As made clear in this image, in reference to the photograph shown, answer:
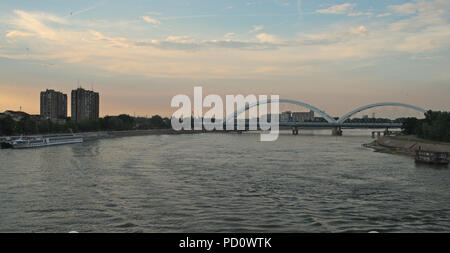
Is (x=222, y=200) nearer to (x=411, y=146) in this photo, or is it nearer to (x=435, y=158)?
(x=435, y=158)

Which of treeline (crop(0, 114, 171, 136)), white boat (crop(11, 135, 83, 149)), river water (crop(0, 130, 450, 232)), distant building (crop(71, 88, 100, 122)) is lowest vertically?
river water (crop(0, 130, 450, 232))

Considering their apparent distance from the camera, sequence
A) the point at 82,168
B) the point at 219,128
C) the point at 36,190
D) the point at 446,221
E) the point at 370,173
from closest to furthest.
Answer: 1. the point at 446,221
2. the point at 36,190
3. the point at 370,173
4. the point at 82,168
5. the point at 219,128

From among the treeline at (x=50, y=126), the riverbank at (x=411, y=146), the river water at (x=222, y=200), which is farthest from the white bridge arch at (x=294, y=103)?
the river water at (x=222, y=200)

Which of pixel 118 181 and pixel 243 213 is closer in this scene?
pixel 243 213

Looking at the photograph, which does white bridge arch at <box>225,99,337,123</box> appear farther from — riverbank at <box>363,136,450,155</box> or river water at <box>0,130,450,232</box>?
river water at <box>0,130,450,232</box>

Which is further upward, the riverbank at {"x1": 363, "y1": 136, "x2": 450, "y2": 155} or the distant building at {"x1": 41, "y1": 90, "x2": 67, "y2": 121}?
the distant building at {"x1": 41, "y1": 90, "x2": 67, "y2": 121}

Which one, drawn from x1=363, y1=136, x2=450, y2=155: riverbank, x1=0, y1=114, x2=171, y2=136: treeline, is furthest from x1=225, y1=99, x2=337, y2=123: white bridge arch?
x1=363, y1=136, x2=450, y2=155: riverbank

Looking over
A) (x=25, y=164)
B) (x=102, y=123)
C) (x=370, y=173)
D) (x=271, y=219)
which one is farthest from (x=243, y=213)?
(x=102, y=123)

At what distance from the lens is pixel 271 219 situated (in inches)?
473
